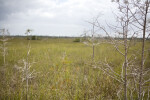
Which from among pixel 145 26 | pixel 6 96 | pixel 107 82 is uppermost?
pixel 145 26

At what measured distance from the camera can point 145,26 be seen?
161cm

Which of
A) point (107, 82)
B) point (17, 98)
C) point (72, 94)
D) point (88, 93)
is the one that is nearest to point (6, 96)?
point (17, 98)

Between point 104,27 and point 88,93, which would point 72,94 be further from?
point 104,27

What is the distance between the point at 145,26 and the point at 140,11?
0.29m

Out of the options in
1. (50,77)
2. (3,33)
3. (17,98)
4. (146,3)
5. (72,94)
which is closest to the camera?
(146,3)

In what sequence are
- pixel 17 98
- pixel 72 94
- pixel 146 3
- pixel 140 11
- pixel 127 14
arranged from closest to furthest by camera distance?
pixel 146 3 → pixel 140 11 → pixel 127 14 → pixel 17 98 → pixel 72 94

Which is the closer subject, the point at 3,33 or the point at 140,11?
the point at 140,11

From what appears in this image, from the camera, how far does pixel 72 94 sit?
9.77 ft

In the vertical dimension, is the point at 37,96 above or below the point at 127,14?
below

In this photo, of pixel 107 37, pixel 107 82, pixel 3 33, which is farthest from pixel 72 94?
pixel 3 33

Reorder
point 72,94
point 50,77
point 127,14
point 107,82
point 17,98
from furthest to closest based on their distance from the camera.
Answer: point 50,77 < point 107,82 < point 72,94 < point 17,98 < point 127,14

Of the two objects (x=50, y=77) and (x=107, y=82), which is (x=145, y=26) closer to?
(x=107, y=82)

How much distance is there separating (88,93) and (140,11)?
8.72 feet

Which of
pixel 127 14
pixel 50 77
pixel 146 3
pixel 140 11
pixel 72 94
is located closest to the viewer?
pixel 146 3
